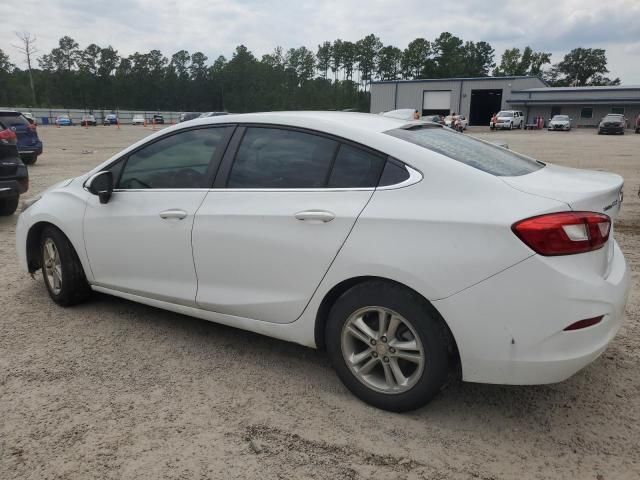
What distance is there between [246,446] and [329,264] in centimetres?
97

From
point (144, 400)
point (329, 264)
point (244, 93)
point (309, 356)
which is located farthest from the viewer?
point (244, 93)

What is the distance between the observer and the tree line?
105875mm

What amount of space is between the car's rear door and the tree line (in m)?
103

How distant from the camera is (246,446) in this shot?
8.24 feet

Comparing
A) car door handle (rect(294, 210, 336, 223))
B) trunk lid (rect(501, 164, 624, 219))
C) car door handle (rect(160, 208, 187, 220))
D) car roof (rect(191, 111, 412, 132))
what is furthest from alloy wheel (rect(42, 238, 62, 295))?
trunk lid (rect(501, 164, 624, 219))

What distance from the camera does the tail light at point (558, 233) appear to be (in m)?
2.25

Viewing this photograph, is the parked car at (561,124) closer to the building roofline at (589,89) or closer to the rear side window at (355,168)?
the building roofline at (589,89)

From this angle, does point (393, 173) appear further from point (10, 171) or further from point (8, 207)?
point (8, 207)

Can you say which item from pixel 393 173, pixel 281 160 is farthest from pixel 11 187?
pixel 393 173

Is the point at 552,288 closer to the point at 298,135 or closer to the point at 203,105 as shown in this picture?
the point at 298,135

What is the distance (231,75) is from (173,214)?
117272mm

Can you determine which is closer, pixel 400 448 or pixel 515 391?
pixel 400 448

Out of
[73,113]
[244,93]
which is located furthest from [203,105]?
[73,113]

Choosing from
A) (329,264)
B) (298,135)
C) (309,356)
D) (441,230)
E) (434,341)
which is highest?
(298,135)
